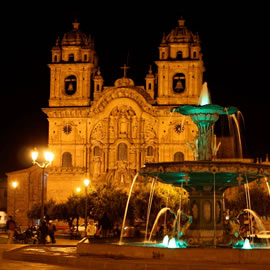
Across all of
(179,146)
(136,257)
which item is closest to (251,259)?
(136,257)

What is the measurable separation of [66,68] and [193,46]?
10.5 m

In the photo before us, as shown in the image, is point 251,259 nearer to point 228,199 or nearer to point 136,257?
point 136,257

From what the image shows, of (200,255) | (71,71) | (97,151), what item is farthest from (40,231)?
(71,71)

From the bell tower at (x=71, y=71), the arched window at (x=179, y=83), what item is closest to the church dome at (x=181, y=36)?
the arched window at (x=179, y=83)

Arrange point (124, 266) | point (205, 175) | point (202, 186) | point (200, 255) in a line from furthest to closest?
point (202, 186) < point (205, 175) < point (200, 255) < point (124, 266)

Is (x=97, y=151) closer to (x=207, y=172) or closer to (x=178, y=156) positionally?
(x=178, y=156)

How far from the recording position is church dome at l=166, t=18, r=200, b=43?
53.1 meters

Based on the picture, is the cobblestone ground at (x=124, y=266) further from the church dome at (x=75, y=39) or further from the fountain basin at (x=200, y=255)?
the church dome at (x=75, y=39)

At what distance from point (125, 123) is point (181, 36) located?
27.1 feet

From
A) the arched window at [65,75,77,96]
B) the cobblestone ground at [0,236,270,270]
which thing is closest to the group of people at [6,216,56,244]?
the cobblestone ground at [0,236,270,270]

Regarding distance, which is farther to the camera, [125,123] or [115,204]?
[125,123]

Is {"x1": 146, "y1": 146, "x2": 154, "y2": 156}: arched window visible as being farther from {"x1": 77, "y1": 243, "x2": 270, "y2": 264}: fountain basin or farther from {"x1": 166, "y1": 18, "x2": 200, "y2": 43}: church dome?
{"x1": 77, "y1": 243, "x2": 270, "y2": 264}: fountain basin

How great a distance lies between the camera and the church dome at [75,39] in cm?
5525

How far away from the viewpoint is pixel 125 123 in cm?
5266
